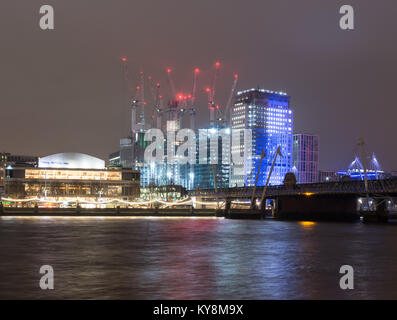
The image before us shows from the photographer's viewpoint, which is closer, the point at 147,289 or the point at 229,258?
the point at 147,289

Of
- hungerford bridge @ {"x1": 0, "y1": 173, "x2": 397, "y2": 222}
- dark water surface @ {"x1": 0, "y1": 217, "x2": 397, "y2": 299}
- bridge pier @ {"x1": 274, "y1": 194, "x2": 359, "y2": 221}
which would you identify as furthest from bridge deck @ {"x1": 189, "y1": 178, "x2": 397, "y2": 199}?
dark water surface @ {"x1": 0, "y1": 217, "x2": 397, "y2": 299}

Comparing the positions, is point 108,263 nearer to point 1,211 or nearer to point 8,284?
point 8,284

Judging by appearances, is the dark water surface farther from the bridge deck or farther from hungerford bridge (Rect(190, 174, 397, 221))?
hungerford bridge (Rect(190, 174, 397, 221))

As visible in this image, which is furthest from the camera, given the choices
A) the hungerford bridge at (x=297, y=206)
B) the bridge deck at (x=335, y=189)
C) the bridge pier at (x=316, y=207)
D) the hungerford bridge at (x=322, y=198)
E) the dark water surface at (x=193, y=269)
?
the bridge pier at (x=316, y=207)

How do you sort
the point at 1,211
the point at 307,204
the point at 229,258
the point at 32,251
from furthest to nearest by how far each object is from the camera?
the point at 307,204 → the point at 1,211 → the point at 32,251 → the point at 229,258

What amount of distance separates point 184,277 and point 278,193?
13460 cm

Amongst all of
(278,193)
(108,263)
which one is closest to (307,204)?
(278,193)

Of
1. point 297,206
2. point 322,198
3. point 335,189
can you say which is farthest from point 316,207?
point 335,189

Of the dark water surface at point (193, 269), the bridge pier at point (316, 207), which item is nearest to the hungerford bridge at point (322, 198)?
the bridge pier at point (316, 207)

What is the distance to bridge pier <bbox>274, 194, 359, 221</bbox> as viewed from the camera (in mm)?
162750

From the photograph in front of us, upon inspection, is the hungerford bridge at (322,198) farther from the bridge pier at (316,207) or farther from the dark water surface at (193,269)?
the dark water surface at (193,269)

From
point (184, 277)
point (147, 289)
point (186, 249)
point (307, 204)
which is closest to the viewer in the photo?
point (147, 289)

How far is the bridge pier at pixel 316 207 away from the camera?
163 metres

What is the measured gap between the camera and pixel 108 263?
41.9 m
